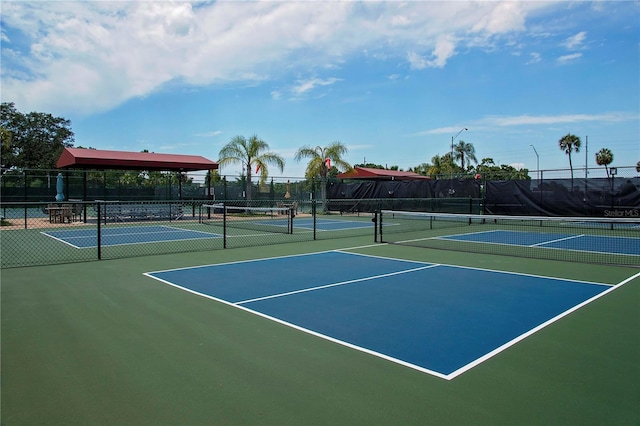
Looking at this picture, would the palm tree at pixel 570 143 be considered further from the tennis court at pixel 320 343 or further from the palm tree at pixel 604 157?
the tennis court at pixel 320 343

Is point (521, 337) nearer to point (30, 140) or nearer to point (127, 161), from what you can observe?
point (127, 161)

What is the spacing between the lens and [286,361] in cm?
446

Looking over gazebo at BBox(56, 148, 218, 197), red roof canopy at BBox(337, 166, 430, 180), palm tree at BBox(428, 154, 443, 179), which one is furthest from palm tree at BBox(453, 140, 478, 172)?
gazebo at BBox(56, 148, 218, 197)

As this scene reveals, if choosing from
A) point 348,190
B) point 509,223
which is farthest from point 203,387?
point 348,190

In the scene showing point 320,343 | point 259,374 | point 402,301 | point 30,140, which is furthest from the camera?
point 30,140

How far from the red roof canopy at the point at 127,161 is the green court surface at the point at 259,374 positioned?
18.5 meters

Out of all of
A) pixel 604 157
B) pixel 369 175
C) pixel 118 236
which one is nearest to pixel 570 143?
pixel 604 157

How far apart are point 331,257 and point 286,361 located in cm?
679

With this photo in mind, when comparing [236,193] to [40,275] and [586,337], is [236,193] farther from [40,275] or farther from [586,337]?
[586,337]

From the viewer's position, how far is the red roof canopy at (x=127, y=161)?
910 inches

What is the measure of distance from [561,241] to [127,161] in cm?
2104

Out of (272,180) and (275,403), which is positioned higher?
(272,180)

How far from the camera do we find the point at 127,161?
2417 centimetres

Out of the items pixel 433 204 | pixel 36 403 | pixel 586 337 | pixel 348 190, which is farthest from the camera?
pixel 348 190
